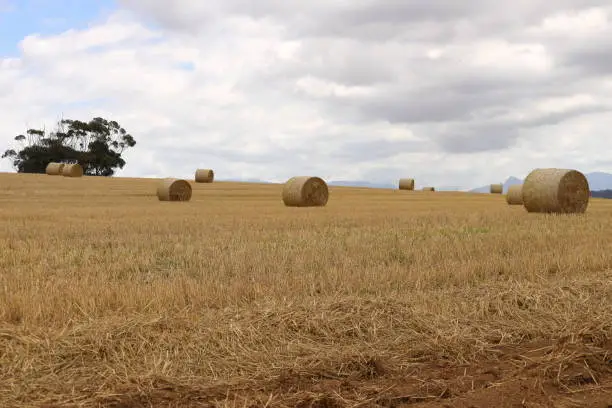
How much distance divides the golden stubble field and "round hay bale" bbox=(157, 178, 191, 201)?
18.7m

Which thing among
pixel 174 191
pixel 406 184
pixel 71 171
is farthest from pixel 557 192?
pixel 71 171

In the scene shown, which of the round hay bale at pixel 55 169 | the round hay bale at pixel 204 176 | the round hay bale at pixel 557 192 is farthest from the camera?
the round hay bale at pixel 55 169

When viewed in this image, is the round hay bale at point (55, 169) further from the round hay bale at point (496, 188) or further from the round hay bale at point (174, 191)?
the round hay bale at point (496, 188)

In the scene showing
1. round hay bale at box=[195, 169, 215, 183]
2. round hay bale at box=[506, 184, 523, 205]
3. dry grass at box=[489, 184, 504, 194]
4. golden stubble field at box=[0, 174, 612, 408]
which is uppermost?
round hay bale at box=[195, 169, 215, 183]

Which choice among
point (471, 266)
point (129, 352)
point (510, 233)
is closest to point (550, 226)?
point (510, 233)

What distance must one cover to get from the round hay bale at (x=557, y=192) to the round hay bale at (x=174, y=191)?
51.9 feet

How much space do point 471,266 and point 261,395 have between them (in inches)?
189

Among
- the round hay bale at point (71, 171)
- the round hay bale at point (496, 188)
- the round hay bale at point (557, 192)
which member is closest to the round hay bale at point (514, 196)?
the round hay bale at point (557, 192)

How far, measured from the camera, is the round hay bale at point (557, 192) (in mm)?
18562

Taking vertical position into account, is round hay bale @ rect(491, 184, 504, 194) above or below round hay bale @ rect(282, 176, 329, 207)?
above

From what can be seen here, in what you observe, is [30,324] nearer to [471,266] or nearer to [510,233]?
[471,266]

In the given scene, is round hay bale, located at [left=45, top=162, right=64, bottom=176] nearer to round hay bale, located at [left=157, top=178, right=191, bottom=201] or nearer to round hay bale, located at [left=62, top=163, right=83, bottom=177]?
round hay bale, located at [left=62, top=163, right=83, bottom=177]

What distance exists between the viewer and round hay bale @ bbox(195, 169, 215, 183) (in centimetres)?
4862

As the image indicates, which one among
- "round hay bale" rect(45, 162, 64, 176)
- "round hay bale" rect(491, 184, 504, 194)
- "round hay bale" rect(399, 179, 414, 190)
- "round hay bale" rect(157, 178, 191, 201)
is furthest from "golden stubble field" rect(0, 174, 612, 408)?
"round hay bale" rect(491, 184, 504, 194)
